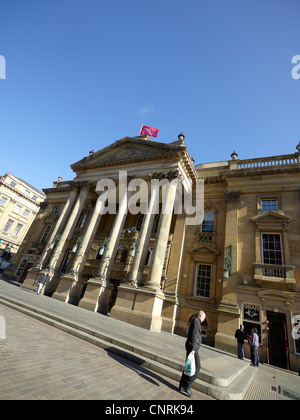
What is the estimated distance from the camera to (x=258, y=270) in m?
14.1

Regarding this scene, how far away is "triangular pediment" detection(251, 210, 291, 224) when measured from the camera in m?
14.8

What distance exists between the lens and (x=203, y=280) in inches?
643

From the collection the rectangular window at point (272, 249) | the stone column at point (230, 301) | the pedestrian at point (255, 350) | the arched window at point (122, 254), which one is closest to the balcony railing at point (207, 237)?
the stone column at point (230, 301)

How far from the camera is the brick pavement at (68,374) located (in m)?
3.20

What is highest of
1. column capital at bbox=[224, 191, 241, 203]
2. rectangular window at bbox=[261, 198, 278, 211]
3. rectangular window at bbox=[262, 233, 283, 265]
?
column capital at bbox=[224, 191, 241, 203]

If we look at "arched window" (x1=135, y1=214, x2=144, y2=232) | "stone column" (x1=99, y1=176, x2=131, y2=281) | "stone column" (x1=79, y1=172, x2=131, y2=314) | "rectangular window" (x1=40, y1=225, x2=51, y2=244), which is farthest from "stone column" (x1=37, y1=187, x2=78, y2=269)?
"rectangular window" (x1=40, y1=225, x2=51, y2=244)

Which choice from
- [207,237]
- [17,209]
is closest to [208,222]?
[207,237]

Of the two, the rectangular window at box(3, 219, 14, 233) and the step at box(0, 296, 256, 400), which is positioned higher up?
the rectangular window at box(3, 219, 14, 233)

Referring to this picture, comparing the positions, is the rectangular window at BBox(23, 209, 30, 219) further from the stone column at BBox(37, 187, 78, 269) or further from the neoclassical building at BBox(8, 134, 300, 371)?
the stone column at BBox(37, 187, 78, 269)

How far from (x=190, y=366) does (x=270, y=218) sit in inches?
562

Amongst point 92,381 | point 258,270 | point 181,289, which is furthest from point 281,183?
point 92,381

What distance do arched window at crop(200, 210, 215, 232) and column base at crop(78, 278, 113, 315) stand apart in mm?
9721

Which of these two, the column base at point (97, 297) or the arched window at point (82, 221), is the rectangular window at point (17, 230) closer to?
the arched window at point (82, 221)

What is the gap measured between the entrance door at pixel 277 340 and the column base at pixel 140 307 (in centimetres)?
707
